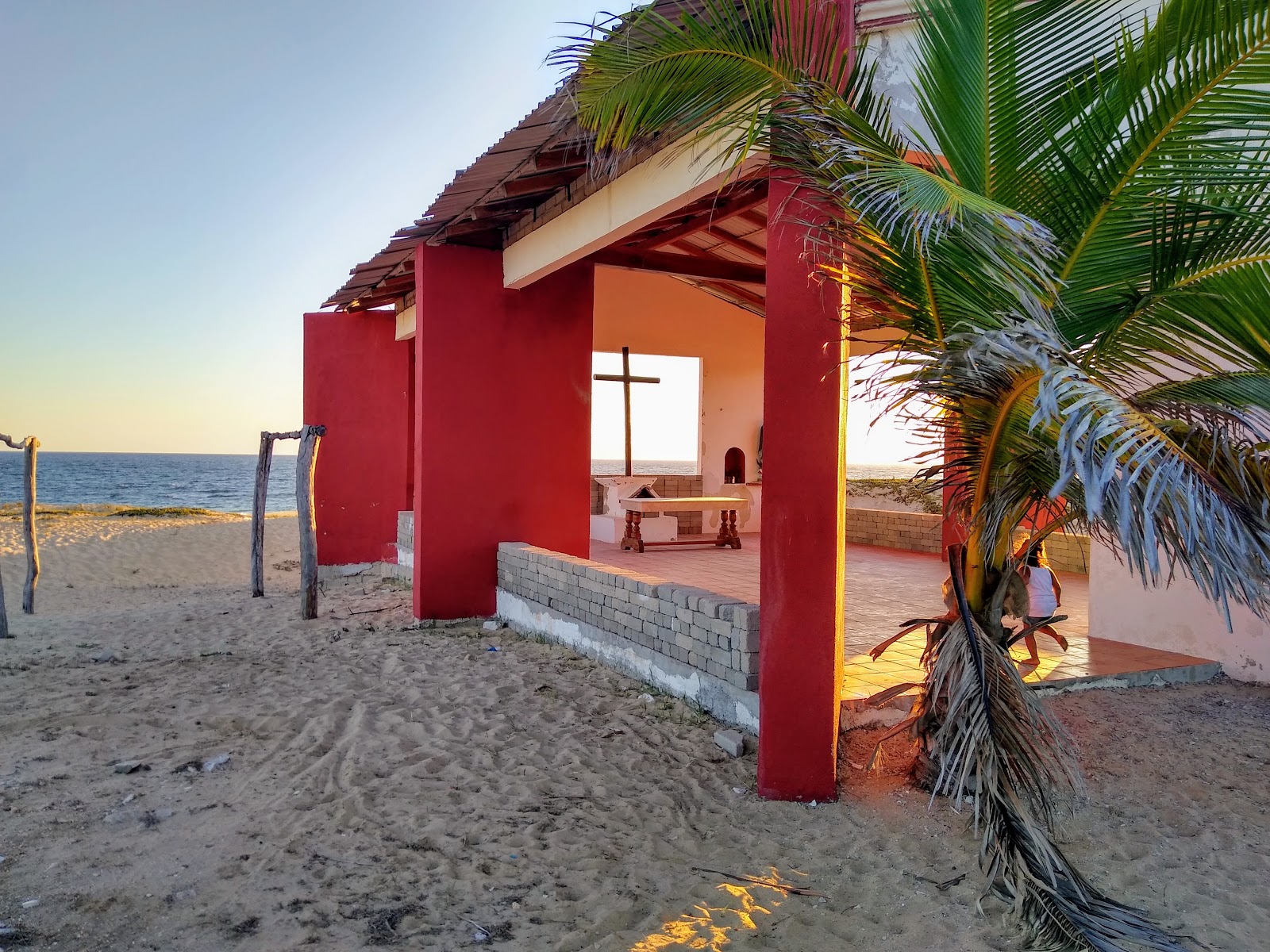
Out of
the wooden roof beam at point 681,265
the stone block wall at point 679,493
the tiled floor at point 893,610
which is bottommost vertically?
the tiled floor at point 893,610

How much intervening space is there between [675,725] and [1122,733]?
259 centimetres

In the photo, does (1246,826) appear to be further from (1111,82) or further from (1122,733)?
(1111,82)

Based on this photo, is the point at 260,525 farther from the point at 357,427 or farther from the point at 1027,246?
the point at 1027,246

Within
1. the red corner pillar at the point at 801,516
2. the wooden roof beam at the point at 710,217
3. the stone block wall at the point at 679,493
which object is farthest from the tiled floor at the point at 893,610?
the wooden roof beam at the point at 710,217

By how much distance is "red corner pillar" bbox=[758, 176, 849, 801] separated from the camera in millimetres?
3746

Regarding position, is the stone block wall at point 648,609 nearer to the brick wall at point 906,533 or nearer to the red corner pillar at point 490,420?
the red corner pillar at point 490,420

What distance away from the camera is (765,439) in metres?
3.79

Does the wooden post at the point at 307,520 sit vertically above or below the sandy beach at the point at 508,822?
above

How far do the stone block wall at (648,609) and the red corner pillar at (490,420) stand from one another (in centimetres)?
45

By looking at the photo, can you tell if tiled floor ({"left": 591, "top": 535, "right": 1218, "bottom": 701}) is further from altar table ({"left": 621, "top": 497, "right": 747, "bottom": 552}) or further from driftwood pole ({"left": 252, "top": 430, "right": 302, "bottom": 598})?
driftwood pole ({"left": 252, "top": 430, "right": 302, "bottom": 598})

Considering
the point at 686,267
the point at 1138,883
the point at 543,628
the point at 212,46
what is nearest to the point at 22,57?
the point at 212,46

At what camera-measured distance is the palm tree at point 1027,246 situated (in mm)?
2234

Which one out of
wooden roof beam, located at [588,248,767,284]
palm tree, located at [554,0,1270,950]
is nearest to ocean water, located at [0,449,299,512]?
wooden roof beam, located at [588,248,767,284]

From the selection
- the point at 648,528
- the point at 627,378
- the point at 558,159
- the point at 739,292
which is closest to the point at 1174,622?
the point at 558,159
